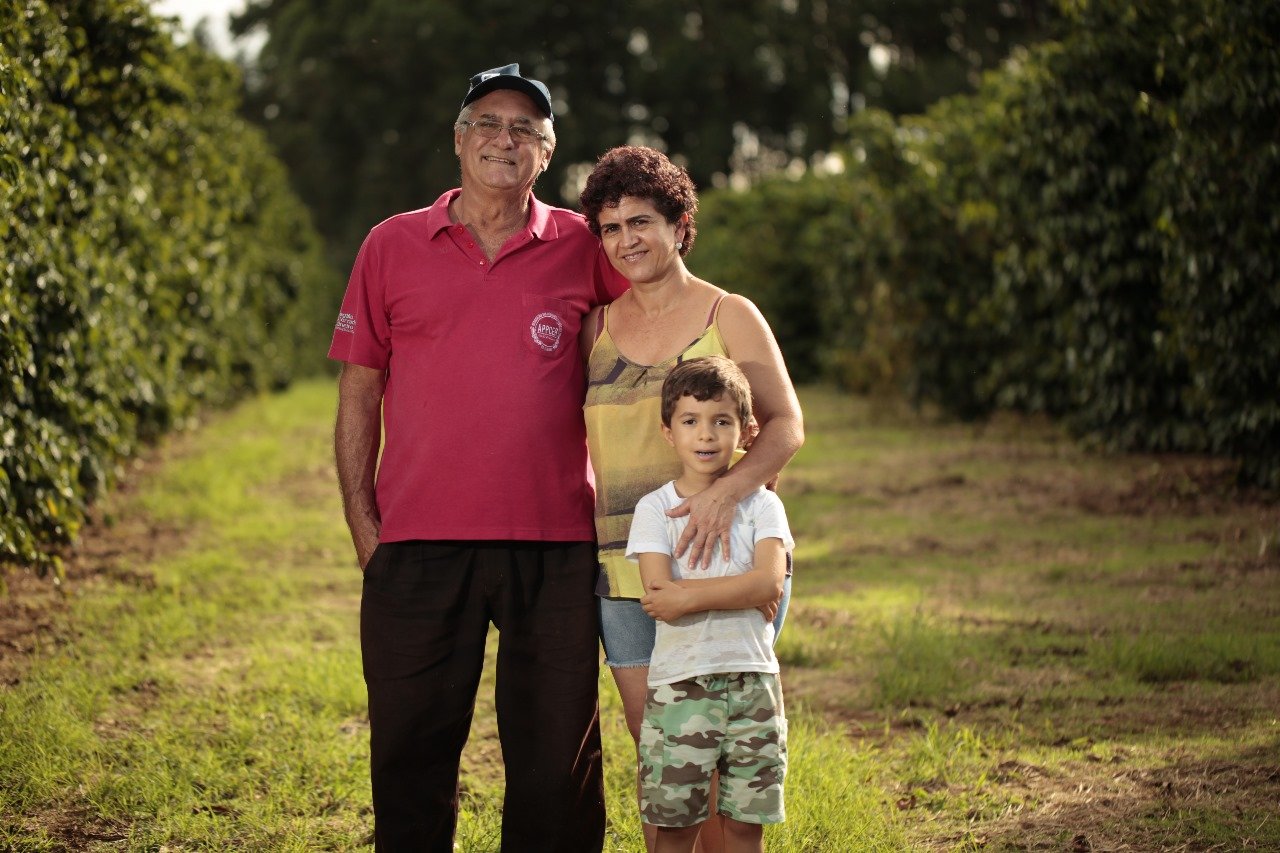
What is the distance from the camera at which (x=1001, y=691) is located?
18.8ft

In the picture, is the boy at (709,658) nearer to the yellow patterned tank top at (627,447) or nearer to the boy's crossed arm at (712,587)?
the boy's crossed arm at (712,587)

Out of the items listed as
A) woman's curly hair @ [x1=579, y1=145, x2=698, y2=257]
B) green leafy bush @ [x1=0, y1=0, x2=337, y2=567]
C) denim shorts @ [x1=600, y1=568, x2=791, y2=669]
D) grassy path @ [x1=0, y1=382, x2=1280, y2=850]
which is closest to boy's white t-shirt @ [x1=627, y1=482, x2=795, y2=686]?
denim shorts @ [x1=600, y1=568, x2=791, y2=669]

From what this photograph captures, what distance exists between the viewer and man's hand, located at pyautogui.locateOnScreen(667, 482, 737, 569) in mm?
3330

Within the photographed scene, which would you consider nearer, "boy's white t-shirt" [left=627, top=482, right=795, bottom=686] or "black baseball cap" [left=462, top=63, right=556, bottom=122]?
"boy's white t-shirt" [left=627, top=482, right=795, bottom=686]

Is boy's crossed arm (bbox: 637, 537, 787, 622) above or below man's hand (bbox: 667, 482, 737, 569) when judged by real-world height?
below

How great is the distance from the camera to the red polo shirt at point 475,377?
140 inches

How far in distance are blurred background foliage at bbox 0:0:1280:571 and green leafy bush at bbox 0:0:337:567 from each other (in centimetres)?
3

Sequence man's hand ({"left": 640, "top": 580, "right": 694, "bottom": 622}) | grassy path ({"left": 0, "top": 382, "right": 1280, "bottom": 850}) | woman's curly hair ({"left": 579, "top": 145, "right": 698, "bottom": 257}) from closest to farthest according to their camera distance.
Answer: man's hand ({"left": 640, "top": 580, "right": 694, "bottom": 622}), woman's curly hair ({"left": 579, "top": 145, "right": 698, "bottom": 257}), grassy path ({"left": 0, "top": 382, "right": 1280, "bottom": 850})

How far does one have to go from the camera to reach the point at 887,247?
583 inches

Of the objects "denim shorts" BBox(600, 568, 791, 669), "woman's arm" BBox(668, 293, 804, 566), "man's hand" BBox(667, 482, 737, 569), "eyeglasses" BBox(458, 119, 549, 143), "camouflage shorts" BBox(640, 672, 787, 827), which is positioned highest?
"eyeglasses" BBox(458, 119, 549, 143)

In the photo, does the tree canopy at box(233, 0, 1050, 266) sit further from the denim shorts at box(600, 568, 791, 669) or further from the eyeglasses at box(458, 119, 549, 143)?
the denim shorts at box(600, 568, 791, 669)

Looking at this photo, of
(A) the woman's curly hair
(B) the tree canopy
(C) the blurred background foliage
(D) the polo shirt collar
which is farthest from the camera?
(B) the tree canopy

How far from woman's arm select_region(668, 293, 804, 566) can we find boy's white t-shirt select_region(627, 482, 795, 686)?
0.04 m

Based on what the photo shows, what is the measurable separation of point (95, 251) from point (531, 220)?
556 centimetres
